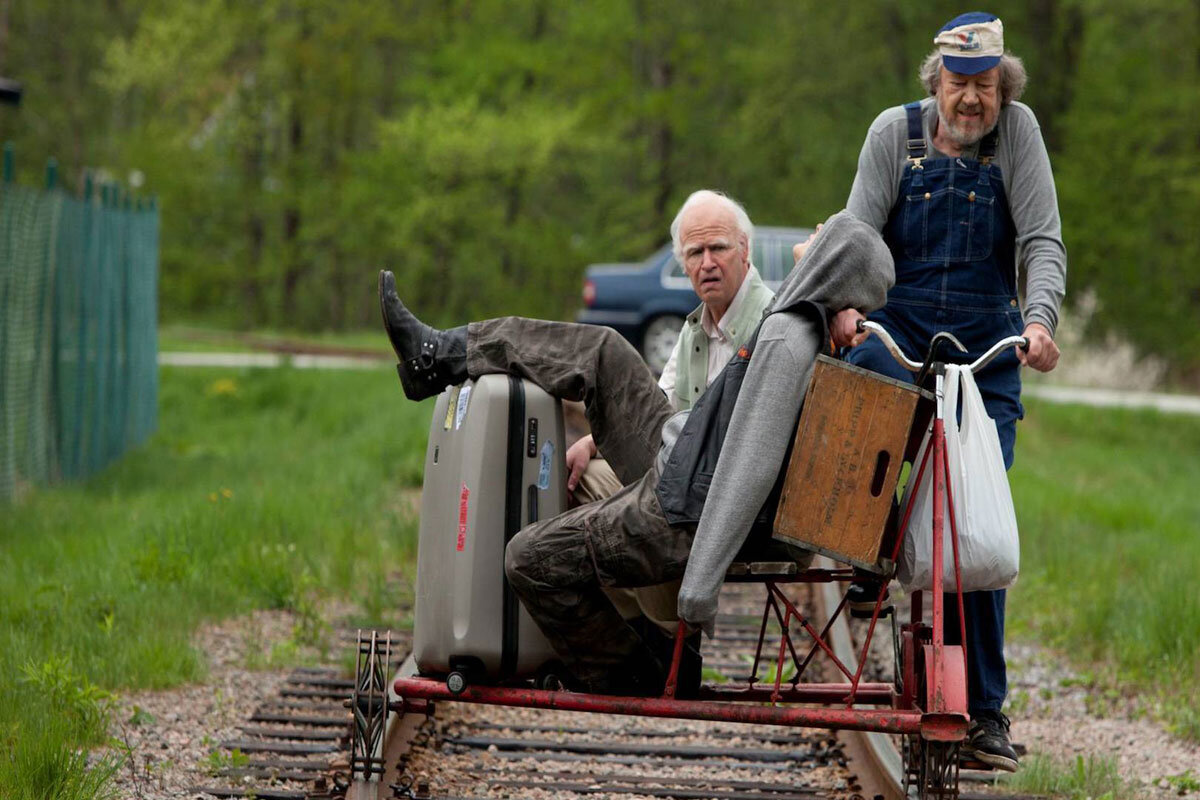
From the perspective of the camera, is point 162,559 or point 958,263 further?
point 162,559

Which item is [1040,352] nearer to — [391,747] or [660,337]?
[391,747]

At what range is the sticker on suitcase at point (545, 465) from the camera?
4.31 m

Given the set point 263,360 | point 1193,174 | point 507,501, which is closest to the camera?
point 507,501

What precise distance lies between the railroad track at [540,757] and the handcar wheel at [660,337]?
38.5 ft

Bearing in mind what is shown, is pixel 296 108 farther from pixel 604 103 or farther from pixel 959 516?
pixel 959 516

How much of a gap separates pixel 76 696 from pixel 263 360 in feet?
58.3

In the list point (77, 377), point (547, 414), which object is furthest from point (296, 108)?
point (547, 414)

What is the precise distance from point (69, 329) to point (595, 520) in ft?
27.3

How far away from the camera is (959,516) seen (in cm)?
378

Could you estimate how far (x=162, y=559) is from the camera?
24.8ft

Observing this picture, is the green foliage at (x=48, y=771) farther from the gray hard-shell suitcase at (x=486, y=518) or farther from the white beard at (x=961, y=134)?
the white beard at (x=961, y=134)

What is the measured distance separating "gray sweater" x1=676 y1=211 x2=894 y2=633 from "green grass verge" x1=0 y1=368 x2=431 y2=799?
6.02 feet

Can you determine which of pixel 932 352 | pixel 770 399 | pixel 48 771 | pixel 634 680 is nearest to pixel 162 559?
pixel 48 771

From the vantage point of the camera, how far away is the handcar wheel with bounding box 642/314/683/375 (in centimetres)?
1788
